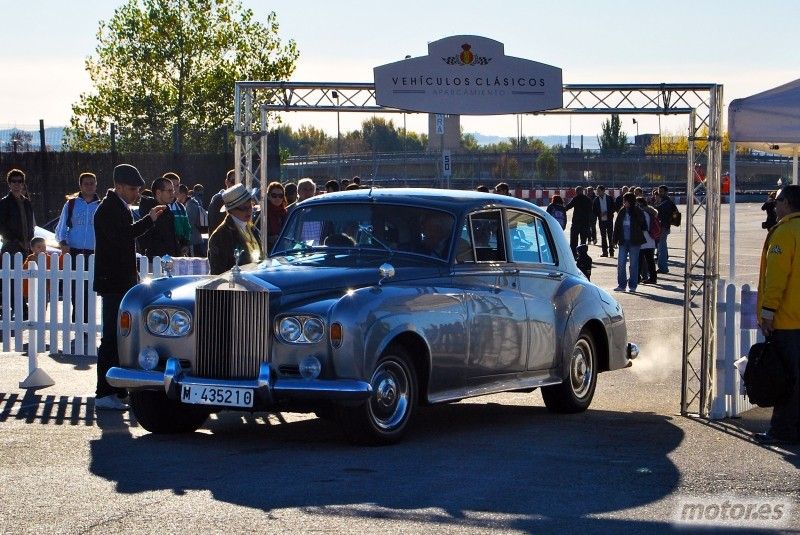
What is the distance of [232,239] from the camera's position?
37.9 feet

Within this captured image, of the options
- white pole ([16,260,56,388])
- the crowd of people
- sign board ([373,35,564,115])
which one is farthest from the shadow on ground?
the crowd of people

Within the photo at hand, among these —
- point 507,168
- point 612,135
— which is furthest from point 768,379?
point 612,135

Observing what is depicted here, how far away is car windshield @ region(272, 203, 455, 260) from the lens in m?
10.7

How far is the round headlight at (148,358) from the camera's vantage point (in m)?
9.84

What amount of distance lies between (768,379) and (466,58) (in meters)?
6.32

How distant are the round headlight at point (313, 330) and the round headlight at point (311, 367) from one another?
0.13 m

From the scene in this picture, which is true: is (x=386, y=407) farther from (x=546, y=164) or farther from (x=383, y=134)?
(x=383, y=134)

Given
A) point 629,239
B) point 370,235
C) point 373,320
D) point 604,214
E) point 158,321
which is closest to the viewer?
point 373,320

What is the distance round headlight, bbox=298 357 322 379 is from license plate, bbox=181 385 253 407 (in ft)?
1.23

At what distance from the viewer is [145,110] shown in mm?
51812

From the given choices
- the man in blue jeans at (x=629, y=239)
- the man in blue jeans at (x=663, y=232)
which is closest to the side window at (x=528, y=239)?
the man in blue jeans at (x=629, y=239)

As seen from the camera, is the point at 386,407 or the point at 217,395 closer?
the point at 217,395

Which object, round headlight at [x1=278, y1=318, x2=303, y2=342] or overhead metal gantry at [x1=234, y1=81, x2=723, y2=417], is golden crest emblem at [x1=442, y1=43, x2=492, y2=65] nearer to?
overhead metal gantry at [x1=234, y1=81, x2=723, y2=417]

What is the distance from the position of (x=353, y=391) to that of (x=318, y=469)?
2.15ft
